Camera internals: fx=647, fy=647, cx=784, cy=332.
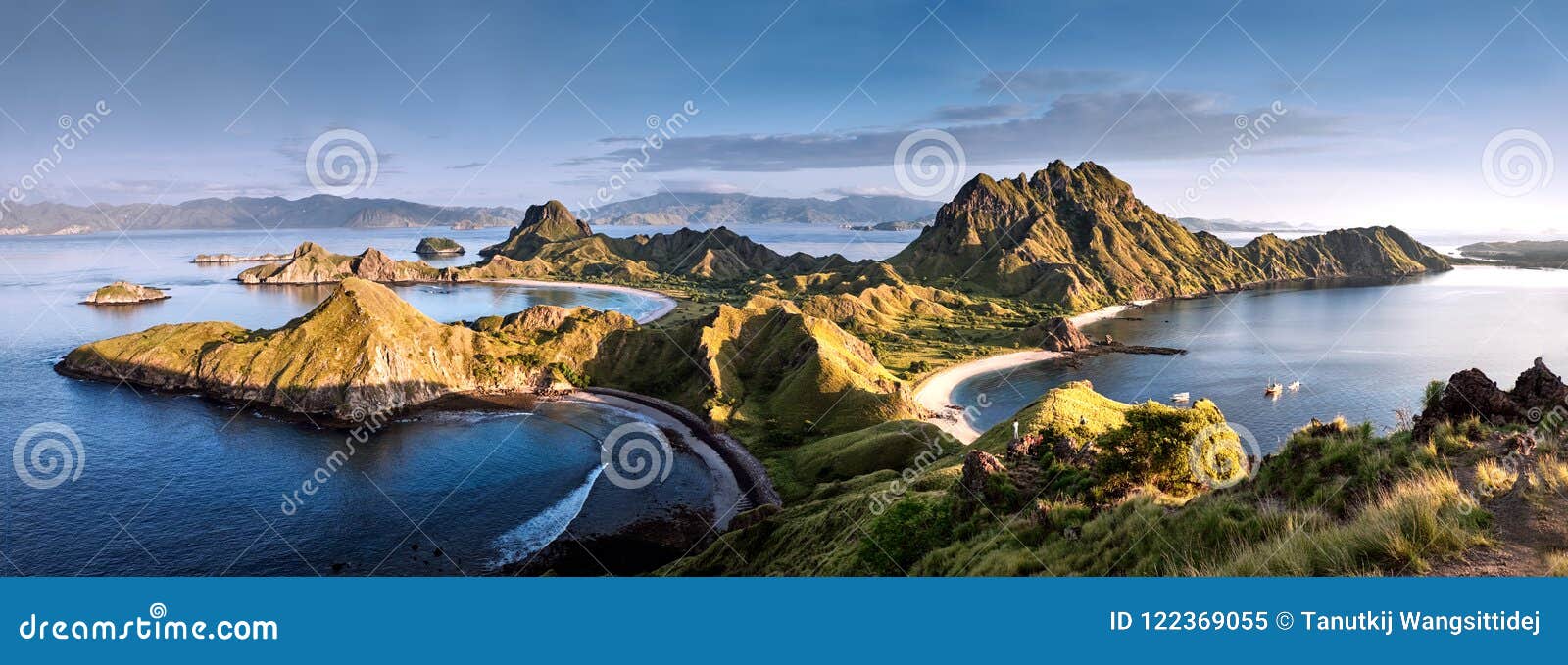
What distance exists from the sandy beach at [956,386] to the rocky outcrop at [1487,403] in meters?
68.5

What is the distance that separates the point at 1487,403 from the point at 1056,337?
169m

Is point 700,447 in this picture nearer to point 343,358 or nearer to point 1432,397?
point 343,358

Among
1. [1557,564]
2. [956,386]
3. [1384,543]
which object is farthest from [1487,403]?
[956,386]

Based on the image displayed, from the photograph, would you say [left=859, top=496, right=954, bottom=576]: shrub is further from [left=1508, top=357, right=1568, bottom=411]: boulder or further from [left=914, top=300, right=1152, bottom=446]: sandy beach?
[left=914, top=300, right=1152, bottom=446]: sandy beach

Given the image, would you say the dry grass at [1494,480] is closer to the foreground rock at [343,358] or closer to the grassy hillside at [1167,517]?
the grassy hillside at [1167,517]

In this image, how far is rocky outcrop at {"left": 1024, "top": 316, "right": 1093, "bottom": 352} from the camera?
587ft

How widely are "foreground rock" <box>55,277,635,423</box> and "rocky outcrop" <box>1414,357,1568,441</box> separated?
124 meters

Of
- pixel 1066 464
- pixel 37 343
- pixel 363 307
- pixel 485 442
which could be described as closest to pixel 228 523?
pixel 485 442

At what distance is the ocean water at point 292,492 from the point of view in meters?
62.0

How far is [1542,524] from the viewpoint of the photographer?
1324cm

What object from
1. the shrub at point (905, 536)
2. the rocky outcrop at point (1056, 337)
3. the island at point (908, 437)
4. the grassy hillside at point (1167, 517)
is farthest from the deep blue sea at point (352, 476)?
the shrub at point (905, 536)

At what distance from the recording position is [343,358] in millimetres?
113062

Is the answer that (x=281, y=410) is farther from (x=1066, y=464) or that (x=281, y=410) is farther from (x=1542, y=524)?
(x=1542, y=524)

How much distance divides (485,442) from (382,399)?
2856 cm
